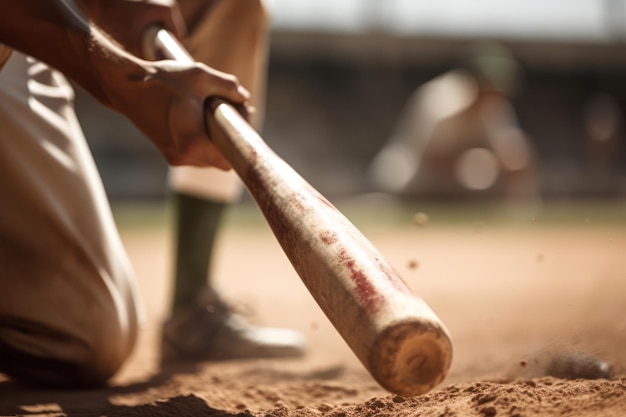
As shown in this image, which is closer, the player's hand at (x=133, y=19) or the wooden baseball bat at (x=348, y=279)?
the wooden baseball bat at (x=348, y=279)

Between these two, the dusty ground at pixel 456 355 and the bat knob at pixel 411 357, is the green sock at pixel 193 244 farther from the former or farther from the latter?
the bat knob at pixel 411 357

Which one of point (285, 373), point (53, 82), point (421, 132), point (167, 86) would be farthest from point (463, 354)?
point (421, 132)

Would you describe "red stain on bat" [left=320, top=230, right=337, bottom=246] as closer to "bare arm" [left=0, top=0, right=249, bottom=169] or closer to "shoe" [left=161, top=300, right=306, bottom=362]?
"bare arm" [left=0, top=0, right=249, bottom=169]

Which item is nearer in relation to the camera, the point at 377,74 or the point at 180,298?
the point at 180,298

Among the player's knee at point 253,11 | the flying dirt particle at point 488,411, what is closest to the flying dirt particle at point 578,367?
the flying dirt particle at point 488,411

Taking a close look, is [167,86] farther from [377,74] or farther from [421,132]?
[377,74]

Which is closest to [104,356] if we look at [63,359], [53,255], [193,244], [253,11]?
[63,359]

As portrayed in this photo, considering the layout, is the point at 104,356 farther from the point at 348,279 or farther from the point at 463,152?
the point at 463,152
